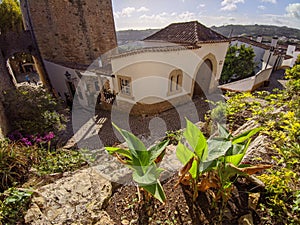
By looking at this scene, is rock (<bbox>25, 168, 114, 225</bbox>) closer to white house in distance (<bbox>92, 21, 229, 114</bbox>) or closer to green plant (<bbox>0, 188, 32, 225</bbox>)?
green plant (<bbox>0, 188, 32, 225</bbox>)

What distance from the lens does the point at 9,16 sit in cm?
1612

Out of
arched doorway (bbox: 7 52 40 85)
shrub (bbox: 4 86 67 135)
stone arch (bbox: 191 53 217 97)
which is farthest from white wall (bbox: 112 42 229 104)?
arched doorway (bbox: 7 52 40 85)

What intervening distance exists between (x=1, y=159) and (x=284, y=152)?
406 cm

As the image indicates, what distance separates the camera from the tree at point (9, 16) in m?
15.9

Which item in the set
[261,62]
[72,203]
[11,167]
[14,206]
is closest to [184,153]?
[72,203]

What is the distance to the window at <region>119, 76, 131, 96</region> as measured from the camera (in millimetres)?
7541

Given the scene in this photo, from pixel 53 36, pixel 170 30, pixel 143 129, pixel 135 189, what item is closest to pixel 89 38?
pixel 53 36

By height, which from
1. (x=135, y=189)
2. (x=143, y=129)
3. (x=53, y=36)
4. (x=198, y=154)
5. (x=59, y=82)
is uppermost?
(x=53, y=36)

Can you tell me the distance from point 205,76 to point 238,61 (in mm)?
5546

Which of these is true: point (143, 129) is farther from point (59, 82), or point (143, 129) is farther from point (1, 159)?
point (59, 82)

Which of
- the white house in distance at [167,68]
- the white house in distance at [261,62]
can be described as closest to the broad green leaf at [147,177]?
the white house in distance at [167,68]

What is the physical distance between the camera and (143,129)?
7184 millimetres

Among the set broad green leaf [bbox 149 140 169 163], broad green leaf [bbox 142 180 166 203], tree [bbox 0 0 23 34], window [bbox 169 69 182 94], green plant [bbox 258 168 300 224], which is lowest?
window [bbox 169 69 182 94]

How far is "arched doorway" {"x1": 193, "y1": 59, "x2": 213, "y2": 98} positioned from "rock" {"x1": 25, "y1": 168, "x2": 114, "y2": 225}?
897 centimetres
